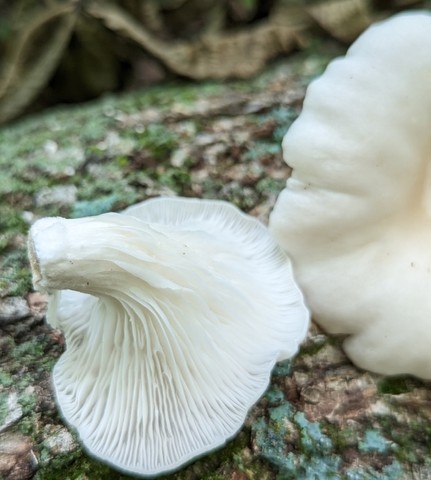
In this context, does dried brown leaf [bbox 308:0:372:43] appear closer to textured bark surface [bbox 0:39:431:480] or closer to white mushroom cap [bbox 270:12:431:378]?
textured bark surface [bbox 0:39:431:480]

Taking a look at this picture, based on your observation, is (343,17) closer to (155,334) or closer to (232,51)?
(232,51)

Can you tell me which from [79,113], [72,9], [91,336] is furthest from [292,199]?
[72,9]

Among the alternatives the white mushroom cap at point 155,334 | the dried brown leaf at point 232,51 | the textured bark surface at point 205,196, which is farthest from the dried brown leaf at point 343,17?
the white mushroom cap at point 155,334

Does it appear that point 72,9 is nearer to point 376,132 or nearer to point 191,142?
point 191,142

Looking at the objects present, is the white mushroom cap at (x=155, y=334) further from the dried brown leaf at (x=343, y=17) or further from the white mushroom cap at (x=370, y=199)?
the dried brown leaf at (x=343, y=17)

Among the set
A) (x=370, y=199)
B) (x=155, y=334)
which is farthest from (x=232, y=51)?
(x=155, y=334)
